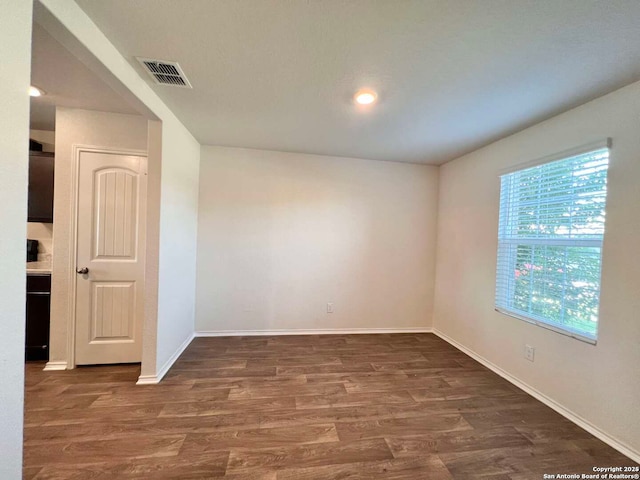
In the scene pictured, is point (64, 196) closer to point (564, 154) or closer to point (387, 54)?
point (387, 54)

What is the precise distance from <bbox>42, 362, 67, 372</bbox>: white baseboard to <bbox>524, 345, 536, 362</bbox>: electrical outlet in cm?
433

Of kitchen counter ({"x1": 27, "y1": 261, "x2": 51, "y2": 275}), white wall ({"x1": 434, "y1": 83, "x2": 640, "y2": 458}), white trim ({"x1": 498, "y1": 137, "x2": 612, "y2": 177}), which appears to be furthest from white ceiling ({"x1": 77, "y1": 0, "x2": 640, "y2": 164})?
kitchen counter ({"x1": 27, "y1": 261, "x2": 51, "y2": 275})

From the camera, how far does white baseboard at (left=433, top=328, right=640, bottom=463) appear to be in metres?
1.59

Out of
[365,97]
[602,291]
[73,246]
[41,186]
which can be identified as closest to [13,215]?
[73,246]

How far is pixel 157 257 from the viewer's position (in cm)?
216

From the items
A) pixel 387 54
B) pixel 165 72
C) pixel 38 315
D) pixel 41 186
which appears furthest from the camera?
pixel 41 186

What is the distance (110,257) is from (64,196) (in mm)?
670

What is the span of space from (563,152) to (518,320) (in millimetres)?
1536

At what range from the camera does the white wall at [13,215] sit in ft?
2.95

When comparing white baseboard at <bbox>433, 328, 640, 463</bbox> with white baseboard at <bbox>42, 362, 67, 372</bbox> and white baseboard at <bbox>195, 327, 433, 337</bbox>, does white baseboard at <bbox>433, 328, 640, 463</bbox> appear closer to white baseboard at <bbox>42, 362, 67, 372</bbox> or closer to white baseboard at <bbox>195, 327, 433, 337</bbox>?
white baseboard at <bbox>195, 327, 433, 337</bbox>

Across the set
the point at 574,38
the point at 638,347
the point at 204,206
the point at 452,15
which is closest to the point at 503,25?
the point at 452,15

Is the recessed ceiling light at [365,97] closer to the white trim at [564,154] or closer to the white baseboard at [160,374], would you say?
the white trim at [564,154]

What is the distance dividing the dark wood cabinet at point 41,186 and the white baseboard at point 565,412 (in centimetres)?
486

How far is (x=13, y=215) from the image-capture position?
944 millimetres
